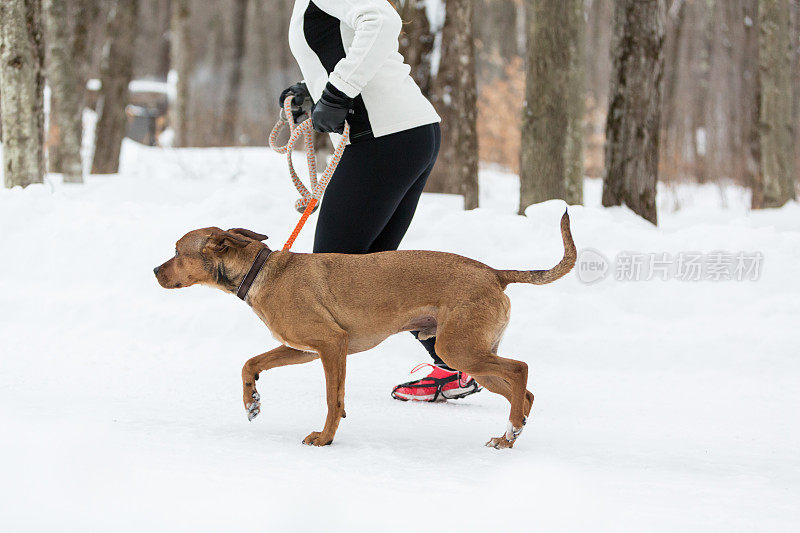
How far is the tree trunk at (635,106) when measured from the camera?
7684mm

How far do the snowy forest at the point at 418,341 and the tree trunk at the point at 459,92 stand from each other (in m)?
0.03

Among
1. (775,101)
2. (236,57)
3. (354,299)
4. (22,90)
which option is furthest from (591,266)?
(236,57)

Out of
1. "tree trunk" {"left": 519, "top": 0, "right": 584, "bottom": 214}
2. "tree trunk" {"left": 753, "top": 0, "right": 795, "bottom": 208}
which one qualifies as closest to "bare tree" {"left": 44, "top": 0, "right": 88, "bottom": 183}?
"tree trunk" {"left": 519, "top": 0, "right": 584, "bottom": 214}

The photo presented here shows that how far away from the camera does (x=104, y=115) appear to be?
43.1 ft

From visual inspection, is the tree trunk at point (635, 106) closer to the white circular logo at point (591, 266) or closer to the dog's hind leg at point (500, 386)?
the white circular logo at point (591, 266)

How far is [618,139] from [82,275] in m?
5.09

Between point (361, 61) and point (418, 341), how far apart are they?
2.58 meters

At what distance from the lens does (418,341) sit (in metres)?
5.56

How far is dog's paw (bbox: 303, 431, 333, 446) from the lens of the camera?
3280mm

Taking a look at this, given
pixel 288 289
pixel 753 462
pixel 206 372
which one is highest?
pixel 288 289

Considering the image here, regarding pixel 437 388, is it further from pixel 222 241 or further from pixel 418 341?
pixel 222 241

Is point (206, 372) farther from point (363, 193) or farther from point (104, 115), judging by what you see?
point (104, 115)

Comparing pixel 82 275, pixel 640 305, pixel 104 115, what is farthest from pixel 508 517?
pixel 104 115

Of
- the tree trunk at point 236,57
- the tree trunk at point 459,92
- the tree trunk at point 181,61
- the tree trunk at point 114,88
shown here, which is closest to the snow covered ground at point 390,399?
the tree trunk at point 459,92
